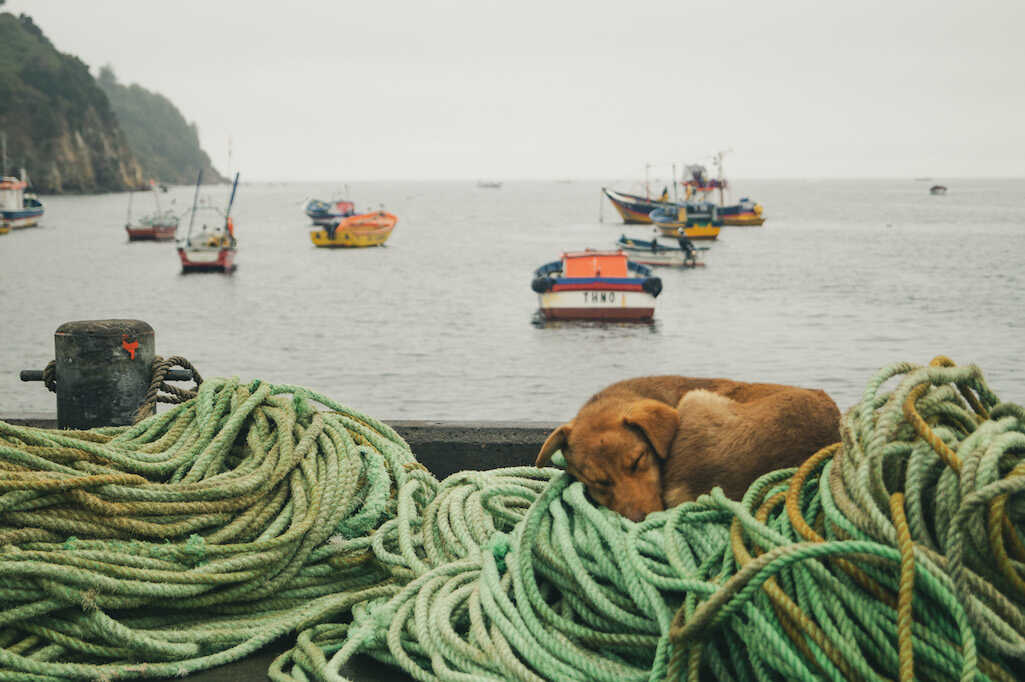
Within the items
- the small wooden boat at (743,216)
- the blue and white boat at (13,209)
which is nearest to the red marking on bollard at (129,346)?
the blue and white boat at (13,209)

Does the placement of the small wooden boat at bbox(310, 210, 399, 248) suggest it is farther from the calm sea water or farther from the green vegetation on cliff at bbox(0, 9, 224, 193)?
the green vegetation on cliff at bbox(0, 9, 224, 193)

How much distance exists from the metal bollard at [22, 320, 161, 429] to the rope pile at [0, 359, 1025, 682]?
75 centimetres

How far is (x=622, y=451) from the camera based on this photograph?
3.09m

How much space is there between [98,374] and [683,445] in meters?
2.77

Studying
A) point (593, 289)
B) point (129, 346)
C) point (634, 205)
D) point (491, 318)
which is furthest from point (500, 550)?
point (634, 205)

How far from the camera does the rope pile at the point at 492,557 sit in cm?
212

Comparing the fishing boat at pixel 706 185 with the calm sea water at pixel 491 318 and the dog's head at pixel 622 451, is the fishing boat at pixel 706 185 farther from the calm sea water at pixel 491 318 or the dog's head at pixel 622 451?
the dog's head at pixel 622 451

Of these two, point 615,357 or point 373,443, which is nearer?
point 373,443

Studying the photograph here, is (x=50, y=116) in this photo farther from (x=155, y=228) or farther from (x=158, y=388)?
(x=158, y=388)

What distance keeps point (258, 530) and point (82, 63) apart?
150 metres

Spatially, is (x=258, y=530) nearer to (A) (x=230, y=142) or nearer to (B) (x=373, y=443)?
(B) (x=373, y=443)

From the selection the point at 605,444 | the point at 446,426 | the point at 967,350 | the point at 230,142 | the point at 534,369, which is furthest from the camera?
the point at 230,142

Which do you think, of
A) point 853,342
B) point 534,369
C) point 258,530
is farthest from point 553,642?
point 853,342

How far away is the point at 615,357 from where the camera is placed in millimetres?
25266
